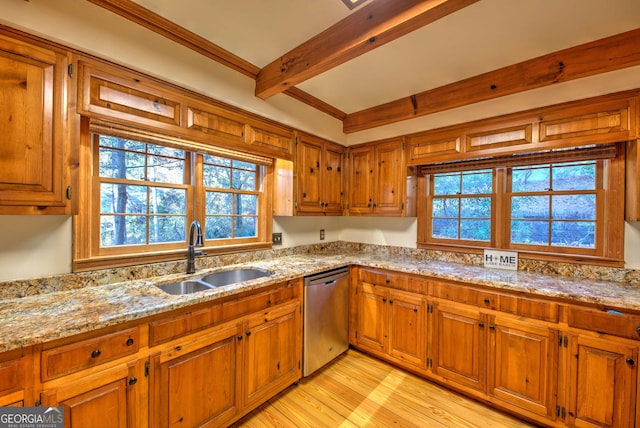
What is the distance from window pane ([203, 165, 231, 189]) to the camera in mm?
2326

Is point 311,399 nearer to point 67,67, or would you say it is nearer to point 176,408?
point 176,408

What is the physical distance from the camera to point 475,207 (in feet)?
8.75

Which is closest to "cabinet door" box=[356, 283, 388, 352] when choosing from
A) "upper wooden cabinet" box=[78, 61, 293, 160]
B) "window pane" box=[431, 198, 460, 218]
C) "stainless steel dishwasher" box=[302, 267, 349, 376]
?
"stainless steel dishwasher" box=[302, 267, 349, 376]

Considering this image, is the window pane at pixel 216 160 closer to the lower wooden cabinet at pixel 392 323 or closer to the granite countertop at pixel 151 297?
the granite countertop at pixel 151 297

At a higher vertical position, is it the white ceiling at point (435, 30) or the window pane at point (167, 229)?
the white ceiling at point (435, 30)

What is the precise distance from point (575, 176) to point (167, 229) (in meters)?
3.33

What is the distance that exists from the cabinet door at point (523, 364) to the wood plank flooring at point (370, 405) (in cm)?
20

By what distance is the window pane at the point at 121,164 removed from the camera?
70.5 inches

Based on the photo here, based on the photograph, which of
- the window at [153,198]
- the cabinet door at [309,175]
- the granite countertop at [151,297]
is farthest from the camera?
the cabinet door at [309,175]

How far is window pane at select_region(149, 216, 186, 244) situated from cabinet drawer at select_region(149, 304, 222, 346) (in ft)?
2.64

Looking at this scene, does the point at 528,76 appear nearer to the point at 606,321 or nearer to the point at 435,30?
the point at 435,30

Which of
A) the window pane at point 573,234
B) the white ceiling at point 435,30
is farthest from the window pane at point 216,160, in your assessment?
the window pane at point 573,234

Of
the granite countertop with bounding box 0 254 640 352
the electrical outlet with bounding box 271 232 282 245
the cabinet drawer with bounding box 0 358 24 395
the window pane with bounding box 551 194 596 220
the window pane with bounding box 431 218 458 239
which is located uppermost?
the window pane with bounding box 551 194 596 220

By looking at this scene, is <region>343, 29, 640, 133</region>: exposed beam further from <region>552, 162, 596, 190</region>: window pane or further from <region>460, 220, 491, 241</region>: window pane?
<region>460, 220, 491, 241</region>: window pane
